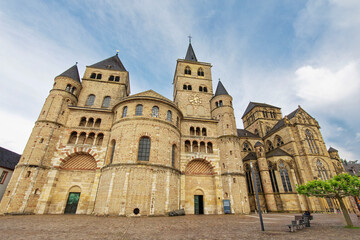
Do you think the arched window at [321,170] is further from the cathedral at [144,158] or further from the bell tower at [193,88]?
the bell tower at [193,88]

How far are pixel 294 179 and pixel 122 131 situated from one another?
89.8 ft

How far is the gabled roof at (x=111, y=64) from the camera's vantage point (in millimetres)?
→ 30416

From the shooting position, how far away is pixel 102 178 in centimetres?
1839

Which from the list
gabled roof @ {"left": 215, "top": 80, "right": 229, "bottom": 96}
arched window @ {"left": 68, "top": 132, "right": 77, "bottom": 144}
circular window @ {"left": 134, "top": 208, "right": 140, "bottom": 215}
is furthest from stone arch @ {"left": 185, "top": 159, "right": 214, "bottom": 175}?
arched window @ {"left": 68, "top": 132, "right": 77, "bottom": 144}

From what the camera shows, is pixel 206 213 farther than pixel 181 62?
Result: No

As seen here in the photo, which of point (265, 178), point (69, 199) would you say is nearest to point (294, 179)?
point (265, 178)

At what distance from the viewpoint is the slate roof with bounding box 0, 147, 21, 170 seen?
86.1 feet

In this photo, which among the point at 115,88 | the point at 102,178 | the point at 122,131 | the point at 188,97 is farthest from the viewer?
the point at 188,97

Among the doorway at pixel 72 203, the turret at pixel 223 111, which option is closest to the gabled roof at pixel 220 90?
the turret at pixel 223 111

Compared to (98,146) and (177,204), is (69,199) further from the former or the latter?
(177,204)

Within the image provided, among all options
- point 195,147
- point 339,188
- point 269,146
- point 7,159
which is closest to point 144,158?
point 195,147

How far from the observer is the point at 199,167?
23.5m

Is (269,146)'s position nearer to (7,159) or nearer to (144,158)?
(144,158)

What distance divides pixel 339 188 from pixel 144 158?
53.6 feet
